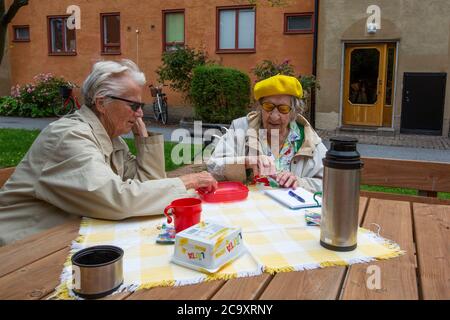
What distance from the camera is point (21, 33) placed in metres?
17.3

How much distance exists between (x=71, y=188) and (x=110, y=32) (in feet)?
49.4

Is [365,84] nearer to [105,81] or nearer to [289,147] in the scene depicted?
[289,147]

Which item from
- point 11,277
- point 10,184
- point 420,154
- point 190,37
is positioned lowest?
point 420,154

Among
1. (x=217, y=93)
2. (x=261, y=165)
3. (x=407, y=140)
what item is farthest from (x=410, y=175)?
(x=217, y=93)

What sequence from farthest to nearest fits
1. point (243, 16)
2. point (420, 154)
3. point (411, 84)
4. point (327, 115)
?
point (243, 16) < point (327, 115) < point (411, 84) < point (420, 154)

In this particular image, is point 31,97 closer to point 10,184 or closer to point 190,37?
point 190,37

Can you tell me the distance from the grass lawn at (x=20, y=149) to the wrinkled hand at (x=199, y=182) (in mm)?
3423

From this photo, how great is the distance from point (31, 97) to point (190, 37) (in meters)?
5.98

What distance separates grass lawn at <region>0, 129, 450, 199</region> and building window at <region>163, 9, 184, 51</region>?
6090 mm

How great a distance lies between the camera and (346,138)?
158 cm

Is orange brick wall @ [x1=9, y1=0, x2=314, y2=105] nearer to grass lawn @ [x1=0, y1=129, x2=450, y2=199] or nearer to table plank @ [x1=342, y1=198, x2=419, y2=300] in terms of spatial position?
grass lawn @ [x1=0, y1=129, x2=450, y2=199]

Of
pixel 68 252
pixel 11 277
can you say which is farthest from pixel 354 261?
pixel 11 277

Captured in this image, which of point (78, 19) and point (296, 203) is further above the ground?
point (78, 19)

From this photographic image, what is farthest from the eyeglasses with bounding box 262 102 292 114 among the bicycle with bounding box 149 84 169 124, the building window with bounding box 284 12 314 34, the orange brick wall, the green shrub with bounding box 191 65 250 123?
the bicycle with bounding box 149 84 169 124
